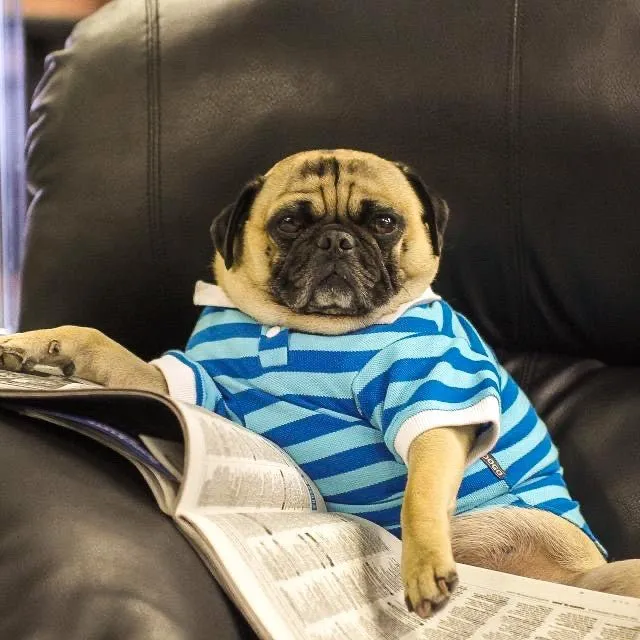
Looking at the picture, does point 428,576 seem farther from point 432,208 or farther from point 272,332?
point 432,208

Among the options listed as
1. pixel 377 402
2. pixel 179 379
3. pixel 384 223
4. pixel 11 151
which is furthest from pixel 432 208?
pixel 11 151

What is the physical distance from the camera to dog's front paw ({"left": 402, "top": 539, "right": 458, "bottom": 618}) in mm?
829

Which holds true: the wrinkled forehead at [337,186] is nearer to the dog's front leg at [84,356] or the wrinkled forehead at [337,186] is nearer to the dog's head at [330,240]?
the dog's head at [330,240]

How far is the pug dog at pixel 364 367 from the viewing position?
1052mm

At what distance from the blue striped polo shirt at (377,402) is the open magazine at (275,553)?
0.45 feet

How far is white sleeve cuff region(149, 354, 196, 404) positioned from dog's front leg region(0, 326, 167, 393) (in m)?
0.02

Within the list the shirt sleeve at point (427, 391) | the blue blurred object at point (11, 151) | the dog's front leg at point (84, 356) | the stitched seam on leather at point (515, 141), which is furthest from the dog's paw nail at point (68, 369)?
the blue blurred object at point (11, 151)

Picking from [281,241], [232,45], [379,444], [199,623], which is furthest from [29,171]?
[199,623]

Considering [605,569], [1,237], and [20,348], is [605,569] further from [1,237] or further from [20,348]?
[1,237]

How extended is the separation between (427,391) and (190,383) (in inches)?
11.7

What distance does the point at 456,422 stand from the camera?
101cm

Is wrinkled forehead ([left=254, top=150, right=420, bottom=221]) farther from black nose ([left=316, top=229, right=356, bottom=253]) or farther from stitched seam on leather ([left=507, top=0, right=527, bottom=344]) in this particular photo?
stitched seam on leather ([left=507, top=0, right=527, bottom=344])

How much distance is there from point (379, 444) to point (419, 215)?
322mm

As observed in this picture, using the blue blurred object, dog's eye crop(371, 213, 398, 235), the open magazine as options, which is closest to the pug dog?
dog's eye crop(371, 213, 398, 235)
